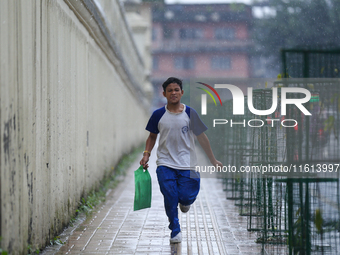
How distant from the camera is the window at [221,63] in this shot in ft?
197

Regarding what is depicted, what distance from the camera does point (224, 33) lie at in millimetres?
60906

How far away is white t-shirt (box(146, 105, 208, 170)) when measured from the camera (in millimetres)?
5836

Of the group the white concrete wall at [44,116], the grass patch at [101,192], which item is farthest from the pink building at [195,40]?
the white concrete wall at [44,116]

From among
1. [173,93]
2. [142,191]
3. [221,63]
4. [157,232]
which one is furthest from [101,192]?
[221,63]

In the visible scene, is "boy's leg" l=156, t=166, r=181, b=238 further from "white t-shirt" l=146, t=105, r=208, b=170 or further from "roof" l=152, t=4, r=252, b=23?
"roof" l=152, t=4, r=252, b=23

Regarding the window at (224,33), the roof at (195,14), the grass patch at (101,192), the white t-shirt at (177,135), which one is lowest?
the grass patch at (101,192)

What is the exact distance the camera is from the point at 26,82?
4.84 meters

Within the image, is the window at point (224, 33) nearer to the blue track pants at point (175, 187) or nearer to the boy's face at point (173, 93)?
the boy's face at point (173, 93)

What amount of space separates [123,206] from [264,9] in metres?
38.1

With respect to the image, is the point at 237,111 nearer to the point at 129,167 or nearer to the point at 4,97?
the point at 4,97

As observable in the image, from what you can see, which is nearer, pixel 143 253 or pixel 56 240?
pixel 143 253

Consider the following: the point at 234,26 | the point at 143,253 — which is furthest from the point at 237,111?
the point at 234,26

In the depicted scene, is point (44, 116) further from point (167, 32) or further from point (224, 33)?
point (167, 32)

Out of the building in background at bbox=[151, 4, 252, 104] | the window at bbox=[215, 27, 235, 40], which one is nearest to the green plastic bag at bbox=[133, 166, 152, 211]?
the building in background at bbox=[151, 4, 252, 104]
